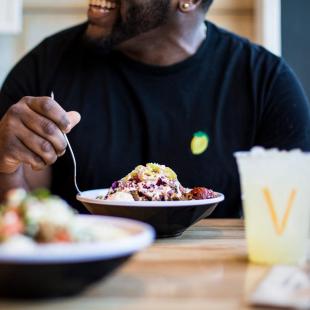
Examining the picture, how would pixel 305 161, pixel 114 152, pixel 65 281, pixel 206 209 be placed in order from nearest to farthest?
pixel 65 281 → pixel 305 161 → pixel 206 209 → pixel 114 152

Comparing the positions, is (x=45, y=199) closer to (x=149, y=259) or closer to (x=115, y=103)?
(x=149, y=259)

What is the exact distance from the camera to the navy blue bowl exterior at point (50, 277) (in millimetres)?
574

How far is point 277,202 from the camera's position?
0.79 m

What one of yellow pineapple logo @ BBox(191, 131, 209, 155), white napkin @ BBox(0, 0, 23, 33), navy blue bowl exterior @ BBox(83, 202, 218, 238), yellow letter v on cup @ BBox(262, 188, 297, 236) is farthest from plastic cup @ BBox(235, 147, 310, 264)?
white napkin @ BBox(0, 0, 23, 33)

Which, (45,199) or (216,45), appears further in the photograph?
(216,45)

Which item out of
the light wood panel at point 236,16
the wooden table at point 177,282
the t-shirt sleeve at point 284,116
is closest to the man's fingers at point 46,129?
the wooden table at point 177,282

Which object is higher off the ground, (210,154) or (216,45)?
(216,45)

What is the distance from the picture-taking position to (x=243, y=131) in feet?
5.68

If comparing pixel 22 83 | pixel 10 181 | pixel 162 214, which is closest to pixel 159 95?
pixel 22 83

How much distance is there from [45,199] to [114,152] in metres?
1.04

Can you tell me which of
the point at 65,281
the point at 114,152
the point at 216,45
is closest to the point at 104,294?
the point at 65,281

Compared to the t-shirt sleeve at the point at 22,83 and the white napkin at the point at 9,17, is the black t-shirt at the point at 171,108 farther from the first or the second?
the white napkin at the point at 9,17

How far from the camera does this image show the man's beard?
175 centimetres

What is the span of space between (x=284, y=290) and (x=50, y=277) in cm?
25
